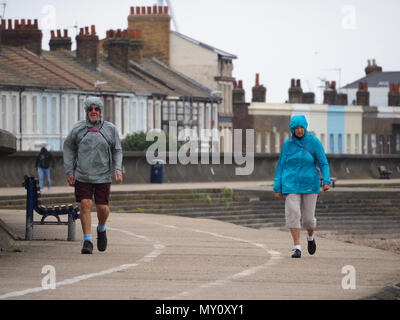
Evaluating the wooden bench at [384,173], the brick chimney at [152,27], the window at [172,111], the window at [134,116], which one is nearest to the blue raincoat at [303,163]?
the wooden bench at [384,173]

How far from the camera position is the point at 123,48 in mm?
72938

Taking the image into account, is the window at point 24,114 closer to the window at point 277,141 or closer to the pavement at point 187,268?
the window at point 277,141

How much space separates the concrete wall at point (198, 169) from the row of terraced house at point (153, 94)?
12.7 meters

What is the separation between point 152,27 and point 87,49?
16.9m

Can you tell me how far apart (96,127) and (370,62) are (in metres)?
109

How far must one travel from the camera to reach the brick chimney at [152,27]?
276ft

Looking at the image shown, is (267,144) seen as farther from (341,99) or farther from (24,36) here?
(24,36)

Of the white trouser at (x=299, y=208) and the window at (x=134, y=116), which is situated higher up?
the window at (x=134, y=116)

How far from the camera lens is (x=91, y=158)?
15.4 metres

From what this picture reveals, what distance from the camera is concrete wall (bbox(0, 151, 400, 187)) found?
40.9 metres

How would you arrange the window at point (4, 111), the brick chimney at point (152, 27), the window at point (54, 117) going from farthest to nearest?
the brick chimney at point (152, 27) < the window at point (54, 117) < the window at point (4, 111)

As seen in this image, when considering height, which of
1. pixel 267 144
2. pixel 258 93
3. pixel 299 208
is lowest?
pixel 267 144

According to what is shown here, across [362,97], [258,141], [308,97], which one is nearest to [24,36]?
[258,141]

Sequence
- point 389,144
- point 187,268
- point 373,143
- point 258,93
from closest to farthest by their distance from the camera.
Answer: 1. point 187,268
2. point 258,93
3. point 373,143
4. point 389,144
